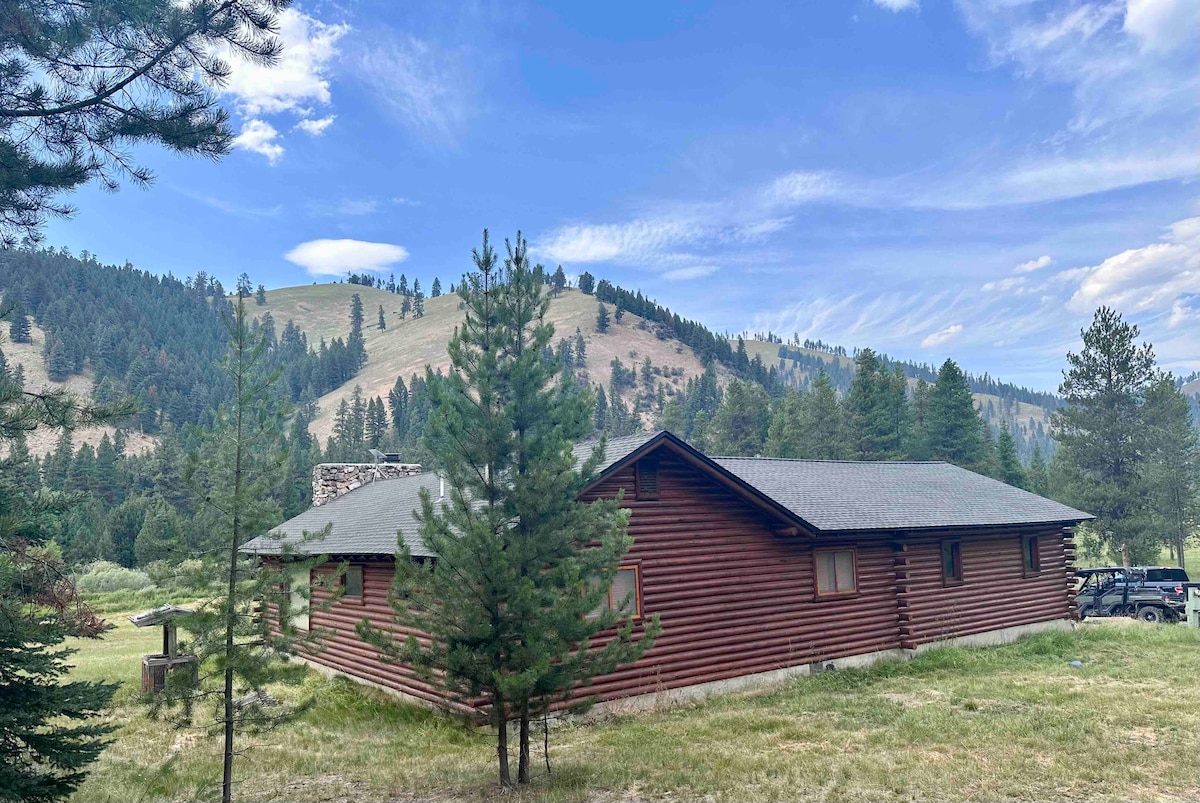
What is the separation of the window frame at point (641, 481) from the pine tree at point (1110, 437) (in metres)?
34.3

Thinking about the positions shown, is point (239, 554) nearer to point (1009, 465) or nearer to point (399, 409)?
point (1009, 465)

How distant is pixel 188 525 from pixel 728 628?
11.4 m

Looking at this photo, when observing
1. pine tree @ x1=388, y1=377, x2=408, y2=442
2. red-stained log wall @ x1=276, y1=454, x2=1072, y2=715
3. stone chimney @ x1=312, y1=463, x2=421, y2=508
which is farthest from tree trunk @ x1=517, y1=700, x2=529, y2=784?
pine tree @ x1=388, y1=377, x2=408, y2=442

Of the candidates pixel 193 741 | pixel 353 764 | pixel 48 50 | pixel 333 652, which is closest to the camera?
pixel 48 50

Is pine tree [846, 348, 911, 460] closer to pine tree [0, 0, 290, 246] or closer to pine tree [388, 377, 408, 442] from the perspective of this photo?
pine tree [0, 0, 290, 246]

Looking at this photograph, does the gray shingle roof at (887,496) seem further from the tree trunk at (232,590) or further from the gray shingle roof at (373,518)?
the tree trunk at (232,590)

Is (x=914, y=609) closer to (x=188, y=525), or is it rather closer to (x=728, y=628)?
(x=728, y=628)

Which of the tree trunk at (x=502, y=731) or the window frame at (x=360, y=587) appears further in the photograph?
the window frame at (x=360, y=587)

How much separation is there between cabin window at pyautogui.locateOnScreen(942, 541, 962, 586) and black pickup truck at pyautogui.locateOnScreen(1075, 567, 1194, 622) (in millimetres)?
7461

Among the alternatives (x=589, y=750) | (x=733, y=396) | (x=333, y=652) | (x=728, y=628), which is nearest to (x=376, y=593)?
(x=333, y=652)

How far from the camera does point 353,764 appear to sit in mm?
12414

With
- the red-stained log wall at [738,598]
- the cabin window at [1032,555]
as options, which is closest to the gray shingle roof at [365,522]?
the red-stained log wall at [738,598]

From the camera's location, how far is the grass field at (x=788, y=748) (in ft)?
34.4

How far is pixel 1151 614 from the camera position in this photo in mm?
27031
